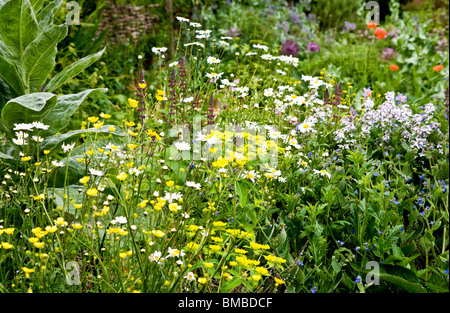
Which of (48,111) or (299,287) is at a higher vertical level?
(48,111)

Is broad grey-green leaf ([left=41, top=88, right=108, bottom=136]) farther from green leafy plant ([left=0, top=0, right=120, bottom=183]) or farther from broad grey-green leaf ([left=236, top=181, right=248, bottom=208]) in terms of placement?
broad grey-green leaf ([left=236, top=181, right=248, bottom=208])

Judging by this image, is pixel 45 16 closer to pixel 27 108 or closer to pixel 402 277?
pixel 27 108

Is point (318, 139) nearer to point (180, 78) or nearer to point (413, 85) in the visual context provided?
point (180, 78)

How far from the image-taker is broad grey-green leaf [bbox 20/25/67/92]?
2.36 metres

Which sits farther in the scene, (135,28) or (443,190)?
(135,28)

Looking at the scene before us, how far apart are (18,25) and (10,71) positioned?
257 mm

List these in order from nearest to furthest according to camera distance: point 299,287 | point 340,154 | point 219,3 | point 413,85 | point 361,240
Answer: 1. point 299,287
2. point 361,240
3. point 340,154
4. point 413,85
5. point 219,3

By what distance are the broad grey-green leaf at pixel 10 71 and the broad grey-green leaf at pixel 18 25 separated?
0.11 ft

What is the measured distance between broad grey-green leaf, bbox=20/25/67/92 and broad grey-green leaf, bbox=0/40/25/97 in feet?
0.13

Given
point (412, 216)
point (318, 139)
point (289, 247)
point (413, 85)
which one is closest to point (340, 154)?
point (318, 139)

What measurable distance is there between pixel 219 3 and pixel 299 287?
6.54 metres

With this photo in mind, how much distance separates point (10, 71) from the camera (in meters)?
2.49

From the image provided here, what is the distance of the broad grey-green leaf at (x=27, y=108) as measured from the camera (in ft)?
7.21

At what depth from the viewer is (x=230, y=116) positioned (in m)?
2.97
